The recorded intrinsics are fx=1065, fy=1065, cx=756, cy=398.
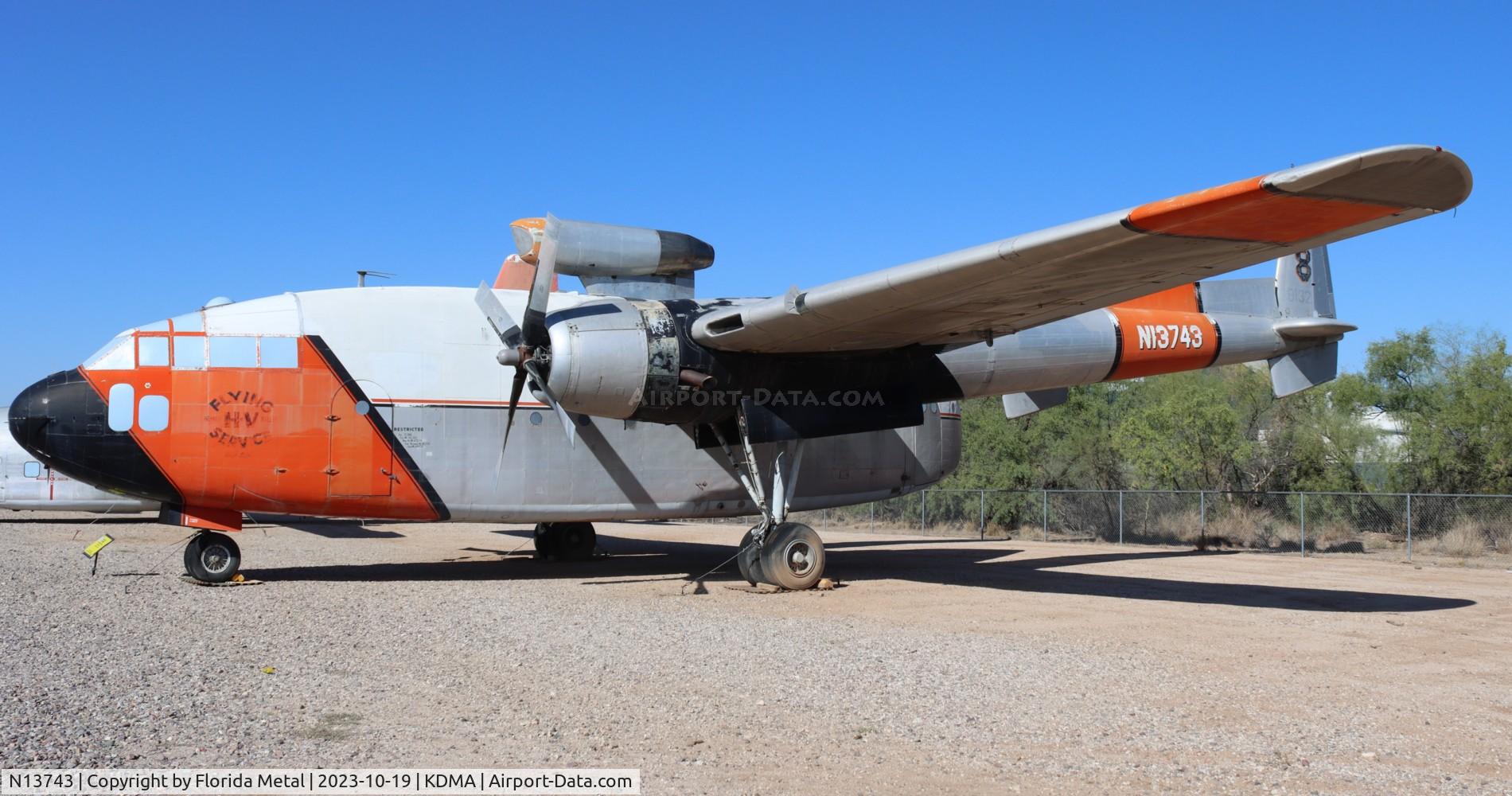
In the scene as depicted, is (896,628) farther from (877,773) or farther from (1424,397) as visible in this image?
(1424,397)

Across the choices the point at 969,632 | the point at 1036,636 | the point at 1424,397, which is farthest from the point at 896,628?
the point at 1424,397

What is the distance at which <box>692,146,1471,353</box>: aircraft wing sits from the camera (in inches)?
339

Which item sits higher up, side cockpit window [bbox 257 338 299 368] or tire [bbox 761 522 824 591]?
side cockpit window [bbox 257 338 299 368]

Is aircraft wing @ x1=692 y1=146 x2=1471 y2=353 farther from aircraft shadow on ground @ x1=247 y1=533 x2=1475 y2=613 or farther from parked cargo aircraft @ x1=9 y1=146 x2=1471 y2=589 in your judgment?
aircraft shadow on ground @ x1=247 y1=533 x2=1475 y2=613

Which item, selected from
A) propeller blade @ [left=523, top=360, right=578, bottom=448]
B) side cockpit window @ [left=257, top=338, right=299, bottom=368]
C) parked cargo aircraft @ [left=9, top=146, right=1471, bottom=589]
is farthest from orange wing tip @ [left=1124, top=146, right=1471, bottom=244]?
side cockpit window @ [left=257, top=338, right=299, bottom=368]

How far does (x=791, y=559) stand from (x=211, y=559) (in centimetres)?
778

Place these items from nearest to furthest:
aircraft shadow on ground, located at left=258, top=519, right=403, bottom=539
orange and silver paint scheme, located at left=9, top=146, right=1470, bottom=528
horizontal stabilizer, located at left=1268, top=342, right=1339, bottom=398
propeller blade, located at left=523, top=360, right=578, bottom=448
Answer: orange and silver paint scheme, located at left=9, top=146, right=1470, bottom=528
propeller blade, located at left=523, top=360, right=578, bottom=448
horizontal stabilizer, located at left=1268, top=342, right=1339, bottom=398
aircraft shadow on ground, located at left=258, top=519, right=403, bottom=539

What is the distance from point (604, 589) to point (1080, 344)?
8.09m

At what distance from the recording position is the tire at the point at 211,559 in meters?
14.2

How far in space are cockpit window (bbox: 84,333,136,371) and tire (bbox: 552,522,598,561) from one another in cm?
744

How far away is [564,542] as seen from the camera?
1897 centimetres

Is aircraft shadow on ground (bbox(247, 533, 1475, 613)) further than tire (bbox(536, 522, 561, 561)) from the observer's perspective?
No

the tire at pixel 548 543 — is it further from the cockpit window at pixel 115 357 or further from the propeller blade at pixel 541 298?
the cockpit window at pixel 115 357

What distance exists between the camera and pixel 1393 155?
808 centimetres
